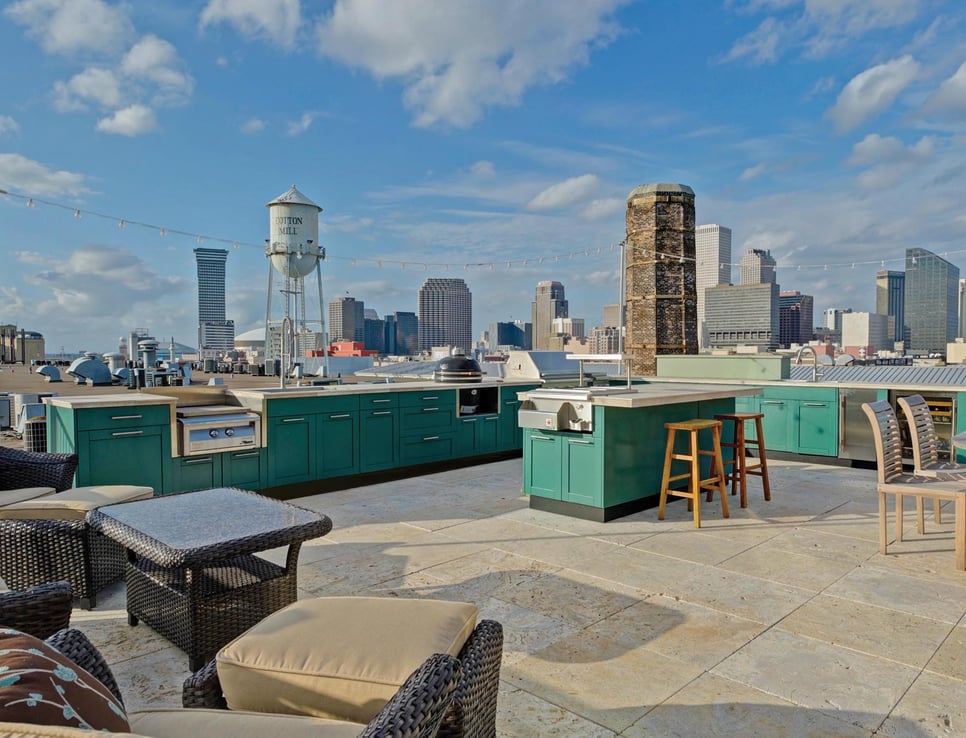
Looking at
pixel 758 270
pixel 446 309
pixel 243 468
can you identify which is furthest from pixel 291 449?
pixel 758 270

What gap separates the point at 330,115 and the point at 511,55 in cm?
265

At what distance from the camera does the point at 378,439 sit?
562cm

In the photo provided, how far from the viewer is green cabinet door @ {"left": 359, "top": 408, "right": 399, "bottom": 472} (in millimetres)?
5512

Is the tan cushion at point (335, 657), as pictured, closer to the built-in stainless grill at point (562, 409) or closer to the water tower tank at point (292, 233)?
the built-in stainless grill at point (562, 409)

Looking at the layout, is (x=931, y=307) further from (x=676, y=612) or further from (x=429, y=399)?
(x=676, y=612)

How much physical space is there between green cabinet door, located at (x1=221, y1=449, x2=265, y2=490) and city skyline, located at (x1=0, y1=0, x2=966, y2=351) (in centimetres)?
317

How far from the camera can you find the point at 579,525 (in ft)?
14.1

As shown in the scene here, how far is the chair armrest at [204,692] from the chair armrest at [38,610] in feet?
1.16

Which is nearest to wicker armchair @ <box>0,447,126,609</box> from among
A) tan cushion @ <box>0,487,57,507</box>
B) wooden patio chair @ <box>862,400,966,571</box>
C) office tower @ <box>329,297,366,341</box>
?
tan cushion @ <box>0,487,57,507</box>

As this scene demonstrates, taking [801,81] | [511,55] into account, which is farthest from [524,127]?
[801,81]

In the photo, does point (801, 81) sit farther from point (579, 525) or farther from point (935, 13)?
point (579, 525)

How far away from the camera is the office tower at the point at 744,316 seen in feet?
60.5

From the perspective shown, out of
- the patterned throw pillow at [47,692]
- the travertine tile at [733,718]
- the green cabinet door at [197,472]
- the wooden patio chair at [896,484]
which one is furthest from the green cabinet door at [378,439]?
the patterned throw pillow at [47,692]

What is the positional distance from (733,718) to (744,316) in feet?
64.1
